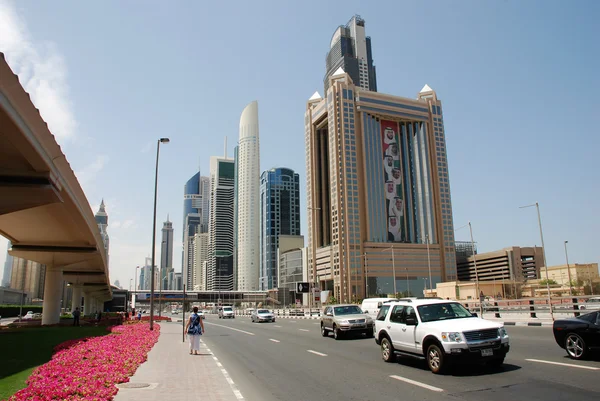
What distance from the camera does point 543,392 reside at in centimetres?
841

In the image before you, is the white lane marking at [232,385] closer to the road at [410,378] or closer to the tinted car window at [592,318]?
the road at [410,378]

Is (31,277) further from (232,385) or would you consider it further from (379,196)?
(232,385)

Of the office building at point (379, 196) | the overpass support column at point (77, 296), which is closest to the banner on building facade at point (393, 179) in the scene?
the office building at point (379, 196)

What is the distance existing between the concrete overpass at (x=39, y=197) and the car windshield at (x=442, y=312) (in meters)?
12.4

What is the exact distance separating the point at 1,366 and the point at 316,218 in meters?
155

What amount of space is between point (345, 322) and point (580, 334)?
1222cm

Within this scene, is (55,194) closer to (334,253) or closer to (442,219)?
(334,253)

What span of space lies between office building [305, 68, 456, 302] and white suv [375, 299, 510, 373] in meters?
132

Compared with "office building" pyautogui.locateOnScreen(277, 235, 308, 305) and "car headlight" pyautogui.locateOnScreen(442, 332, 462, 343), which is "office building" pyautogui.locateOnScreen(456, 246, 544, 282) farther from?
"car headlight" pyautogui.locateOnScreen(442, 332, 462, 343)

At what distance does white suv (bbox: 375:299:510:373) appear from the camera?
34.5 feet

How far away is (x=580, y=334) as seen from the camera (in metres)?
11.4

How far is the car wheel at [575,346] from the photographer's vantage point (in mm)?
11323

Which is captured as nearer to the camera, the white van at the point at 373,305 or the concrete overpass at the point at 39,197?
the concrete overpass at the point at 39,197

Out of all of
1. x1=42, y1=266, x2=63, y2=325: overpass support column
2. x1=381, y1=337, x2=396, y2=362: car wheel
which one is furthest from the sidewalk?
x1=42, y1=266, x2=63, y2=325: overpass support column
